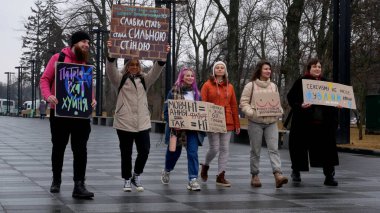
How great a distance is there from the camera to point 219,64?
1048 cm

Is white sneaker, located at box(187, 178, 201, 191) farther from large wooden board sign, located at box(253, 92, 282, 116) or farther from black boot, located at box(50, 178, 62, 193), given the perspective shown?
black boot, located at box(50, 178, 62, 193)

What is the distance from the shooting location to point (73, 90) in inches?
358

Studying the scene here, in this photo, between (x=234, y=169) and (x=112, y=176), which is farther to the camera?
(x=234, y=169)

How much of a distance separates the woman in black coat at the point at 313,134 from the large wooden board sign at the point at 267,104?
53 cm

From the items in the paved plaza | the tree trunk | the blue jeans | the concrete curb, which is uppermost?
the tree trunk

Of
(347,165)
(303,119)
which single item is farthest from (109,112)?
(303,119)

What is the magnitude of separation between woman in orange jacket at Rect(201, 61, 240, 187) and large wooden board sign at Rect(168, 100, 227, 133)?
0.62 feet

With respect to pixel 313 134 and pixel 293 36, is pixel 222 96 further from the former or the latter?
pixel 293 36

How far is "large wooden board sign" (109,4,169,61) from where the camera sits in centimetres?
1090

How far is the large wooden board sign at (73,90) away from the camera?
880 cm

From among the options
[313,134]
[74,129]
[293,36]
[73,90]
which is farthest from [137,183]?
[293,36]

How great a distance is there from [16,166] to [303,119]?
537cm

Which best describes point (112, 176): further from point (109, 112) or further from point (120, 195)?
point (109, 112)

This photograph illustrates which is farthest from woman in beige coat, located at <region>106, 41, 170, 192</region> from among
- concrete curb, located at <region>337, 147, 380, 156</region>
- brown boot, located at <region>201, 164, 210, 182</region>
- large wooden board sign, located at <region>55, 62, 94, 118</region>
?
concrete curb, located at <region>337, 147, 380, 156</region>
